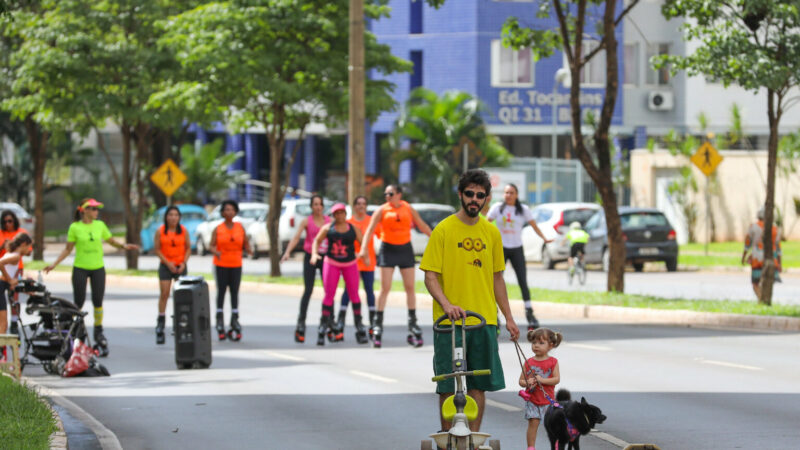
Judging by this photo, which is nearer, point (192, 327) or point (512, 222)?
point (192, 327)

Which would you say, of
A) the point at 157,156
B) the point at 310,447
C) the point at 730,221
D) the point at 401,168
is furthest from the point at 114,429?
the point at 157,156

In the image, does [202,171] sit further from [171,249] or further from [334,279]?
[334,279]

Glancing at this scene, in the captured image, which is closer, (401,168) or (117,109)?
(117,109)

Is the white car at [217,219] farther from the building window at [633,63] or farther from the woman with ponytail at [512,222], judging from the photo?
the woman with ponytail at [512,222]

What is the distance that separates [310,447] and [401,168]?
138 feet

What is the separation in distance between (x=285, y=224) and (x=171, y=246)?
23240 millimetres

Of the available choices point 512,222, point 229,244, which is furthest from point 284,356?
point 512,222

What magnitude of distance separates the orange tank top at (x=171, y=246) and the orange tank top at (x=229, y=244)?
1.76 feet

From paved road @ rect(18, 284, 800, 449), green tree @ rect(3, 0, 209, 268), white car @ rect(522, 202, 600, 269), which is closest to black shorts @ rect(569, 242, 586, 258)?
white car @ rect(522, 202, 600, 269)

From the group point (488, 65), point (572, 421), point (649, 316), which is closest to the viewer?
point (572, 421)

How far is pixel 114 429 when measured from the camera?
11.0m

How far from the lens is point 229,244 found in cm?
1800

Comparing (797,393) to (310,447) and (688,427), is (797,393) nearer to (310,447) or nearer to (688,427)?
(688,427)

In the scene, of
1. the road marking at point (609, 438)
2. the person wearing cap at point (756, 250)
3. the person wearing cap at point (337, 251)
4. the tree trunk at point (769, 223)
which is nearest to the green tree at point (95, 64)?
the person wearing cap at point (756, 250)
